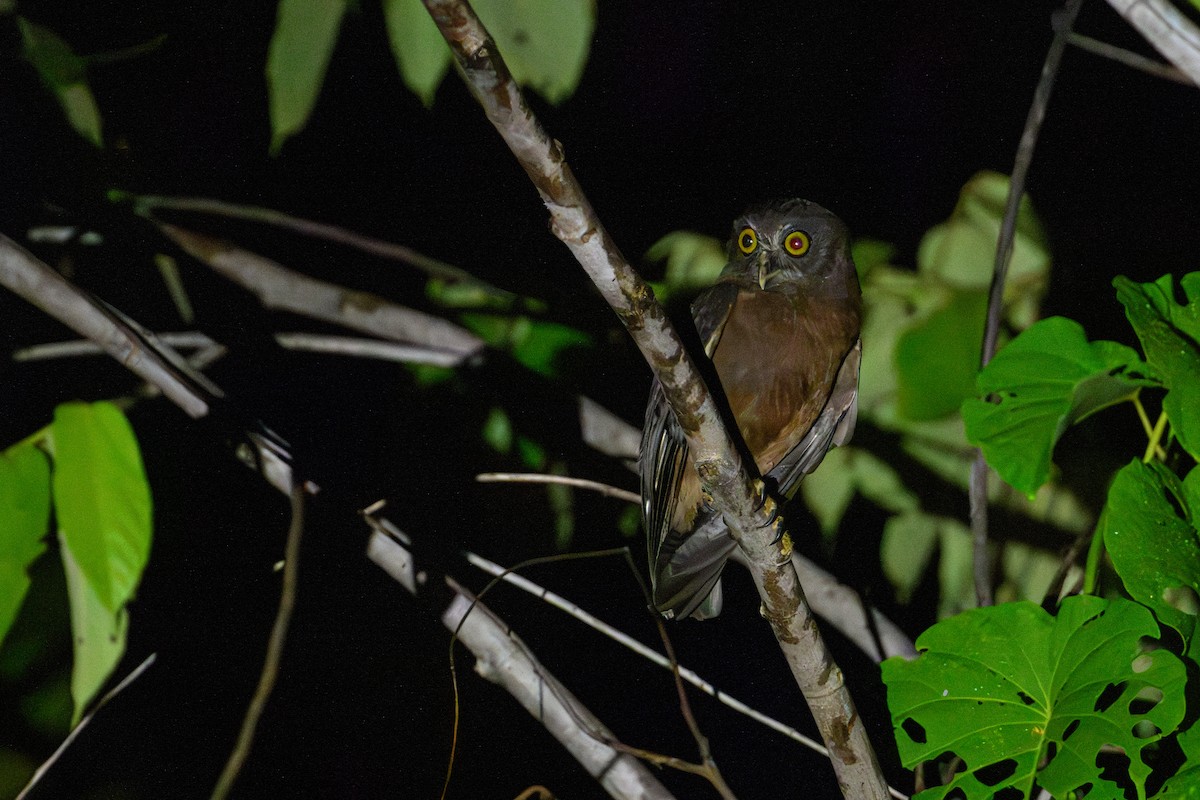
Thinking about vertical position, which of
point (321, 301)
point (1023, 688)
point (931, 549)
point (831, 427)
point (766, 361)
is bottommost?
point (931, 549)

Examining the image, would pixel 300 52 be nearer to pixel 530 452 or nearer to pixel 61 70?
pixel 61 70

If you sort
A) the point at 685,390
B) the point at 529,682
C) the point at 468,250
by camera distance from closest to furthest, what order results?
the point at 685,390
the point at 529,682
the point at 468,250

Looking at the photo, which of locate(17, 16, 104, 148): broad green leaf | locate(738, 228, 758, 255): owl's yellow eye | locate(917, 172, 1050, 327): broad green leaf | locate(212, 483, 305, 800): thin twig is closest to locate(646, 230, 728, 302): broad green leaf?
locate(738, 228, 758, 255): owl's yellow eye

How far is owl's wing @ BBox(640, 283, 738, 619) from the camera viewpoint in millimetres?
2033

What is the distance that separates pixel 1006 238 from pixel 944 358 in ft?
1.51

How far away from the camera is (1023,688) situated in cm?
138

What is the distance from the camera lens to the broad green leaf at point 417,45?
1.68 metres

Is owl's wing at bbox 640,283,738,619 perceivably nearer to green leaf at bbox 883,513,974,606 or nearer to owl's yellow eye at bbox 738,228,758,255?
owl's yellow eye at bbox 738,228,758,255

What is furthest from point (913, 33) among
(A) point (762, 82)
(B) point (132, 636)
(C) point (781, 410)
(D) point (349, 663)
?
(B) point (132, 636)

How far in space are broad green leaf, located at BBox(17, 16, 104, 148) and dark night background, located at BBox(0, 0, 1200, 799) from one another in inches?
7.2

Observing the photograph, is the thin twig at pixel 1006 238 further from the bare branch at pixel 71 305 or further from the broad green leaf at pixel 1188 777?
the bare branch at pixel 71 305

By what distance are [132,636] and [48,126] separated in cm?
139

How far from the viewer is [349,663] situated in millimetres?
2902

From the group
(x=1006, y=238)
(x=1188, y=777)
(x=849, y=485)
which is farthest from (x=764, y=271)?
(x=1188, y=777)
